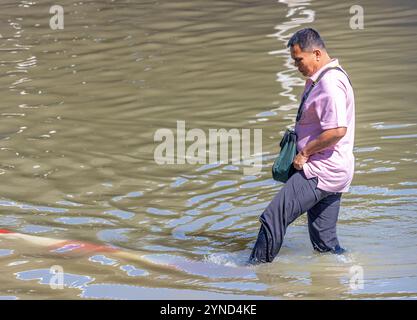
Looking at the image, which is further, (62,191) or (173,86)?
(173,86)

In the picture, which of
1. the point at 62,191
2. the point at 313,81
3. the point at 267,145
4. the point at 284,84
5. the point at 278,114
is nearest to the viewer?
the point at 313,81

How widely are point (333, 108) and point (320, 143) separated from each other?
269 mm

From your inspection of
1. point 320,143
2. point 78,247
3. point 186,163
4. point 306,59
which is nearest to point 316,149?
point 320,143

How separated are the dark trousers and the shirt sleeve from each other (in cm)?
46

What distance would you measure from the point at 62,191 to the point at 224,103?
Answer: 10.7ft

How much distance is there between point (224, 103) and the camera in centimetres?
1260

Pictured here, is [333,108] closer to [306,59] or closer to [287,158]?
[306,59]

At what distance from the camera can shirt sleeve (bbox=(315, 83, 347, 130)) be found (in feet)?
23.7

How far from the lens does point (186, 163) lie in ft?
35.0

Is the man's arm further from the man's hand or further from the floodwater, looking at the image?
the floodwater

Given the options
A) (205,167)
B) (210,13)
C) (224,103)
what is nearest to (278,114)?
(224,103)

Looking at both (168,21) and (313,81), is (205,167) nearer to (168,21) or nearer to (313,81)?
(313,81)

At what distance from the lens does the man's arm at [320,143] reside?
23.8ft

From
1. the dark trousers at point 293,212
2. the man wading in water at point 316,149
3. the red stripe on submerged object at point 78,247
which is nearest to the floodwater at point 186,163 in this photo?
the red stripe on submerged object at point 78,247
